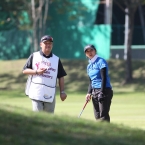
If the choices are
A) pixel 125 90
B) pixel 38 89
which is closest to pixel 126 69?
pixel 125 90

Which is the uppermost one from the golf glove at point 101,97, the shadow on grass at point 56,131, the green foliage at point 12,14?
the green foliage at point 12,14

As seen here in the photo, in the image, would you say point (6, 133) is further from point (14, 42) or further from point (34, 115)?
point (14, 42)

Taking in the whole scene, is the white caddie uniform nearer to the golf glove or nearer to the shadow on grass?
the golf glove

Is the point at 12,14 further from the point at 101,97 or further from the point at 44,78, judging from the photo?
the point at 44,78

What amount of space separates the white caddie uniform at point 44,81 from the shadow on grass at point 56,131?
231 cm

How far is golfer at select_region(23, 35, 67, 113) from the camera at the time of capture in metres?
11.6

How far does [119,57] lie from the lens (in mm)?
42750

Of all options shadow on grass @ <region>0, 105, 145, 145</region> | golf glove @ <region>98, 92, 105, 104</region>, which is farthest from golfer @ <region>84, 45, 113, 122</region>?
shadow on grass @ <region>0, 105, 145, 145</region>

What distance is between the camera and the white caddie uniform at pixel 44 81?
11.6m

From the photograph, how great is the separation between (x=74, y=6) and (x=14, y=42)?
4.70 meters

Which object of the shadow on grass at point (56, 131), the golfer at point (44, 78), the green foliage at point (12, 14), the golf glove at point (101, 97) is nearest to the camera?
the shadow on grass at point (56, 131)

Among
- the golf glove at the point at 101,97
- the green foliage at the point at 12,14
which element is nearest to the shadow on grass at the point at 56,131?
the golf glove at the point at 101,97

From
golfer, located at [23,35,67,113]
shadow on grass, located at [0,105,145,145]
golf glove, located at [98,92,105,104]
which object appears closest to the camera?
shadow on grass, located at [0,105,145,145]

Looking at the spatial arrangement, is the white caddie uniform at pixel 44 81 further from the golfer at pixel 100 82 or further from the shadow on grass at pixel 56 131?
the shadow on grass at pixel 56 131
